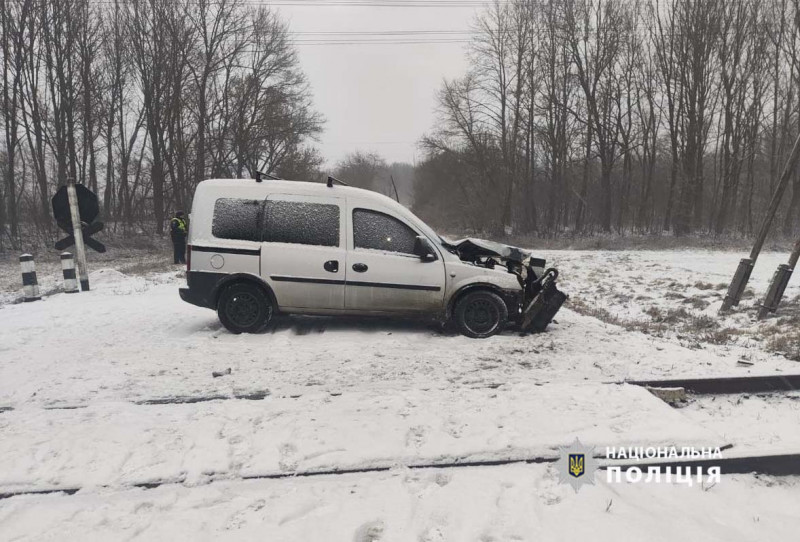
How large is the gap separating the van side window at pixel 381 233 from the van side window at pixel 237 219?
51.2 inches

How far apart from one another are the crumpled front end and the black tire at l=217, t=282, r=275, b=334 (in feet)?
8.95

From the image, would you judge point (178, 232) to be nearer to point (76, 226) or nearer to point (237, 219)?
point (76, 226)

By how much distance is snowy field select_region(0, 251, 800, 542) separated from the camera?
8.97 feet

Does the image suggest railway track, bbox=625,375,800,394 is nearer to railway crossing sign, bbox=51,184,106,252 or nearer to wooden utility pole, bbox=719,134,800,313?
wooden utility pole, bbox=719,134,800,313

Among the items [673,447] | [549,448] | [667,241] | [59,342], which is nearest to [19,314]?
[59,342]

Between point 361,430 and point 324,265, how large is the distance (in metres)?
3.09

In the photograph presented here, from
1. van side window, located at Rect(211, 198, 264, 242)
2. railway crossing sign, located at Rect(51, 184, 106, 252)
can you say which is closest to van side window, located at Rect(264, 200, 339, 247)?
van side window, located at Rect(211, 198, 264, 242)

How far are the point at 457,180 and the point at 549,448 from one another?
136ft

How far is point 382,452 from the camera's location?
134 inches

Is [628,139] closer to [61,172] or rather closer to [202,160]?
[202,160]

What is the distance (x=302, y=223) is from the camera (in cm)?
654

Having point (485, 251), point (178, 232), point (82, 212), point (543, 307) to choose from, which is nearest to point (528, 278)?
point (543, 307)
